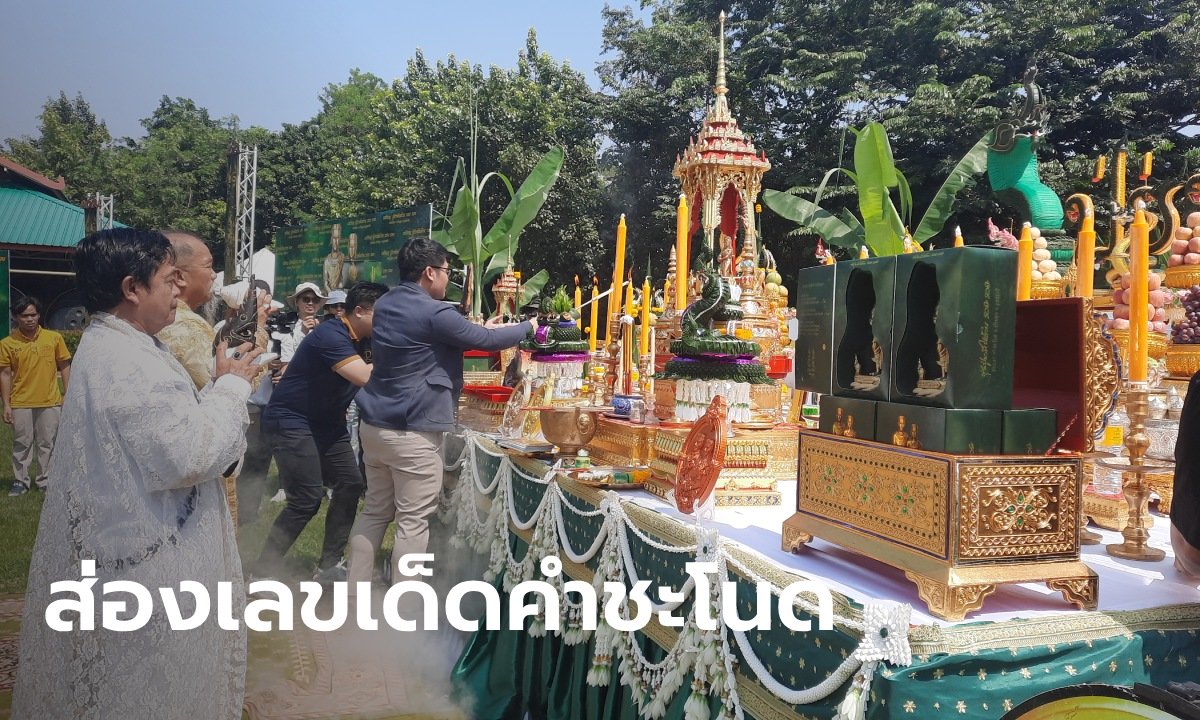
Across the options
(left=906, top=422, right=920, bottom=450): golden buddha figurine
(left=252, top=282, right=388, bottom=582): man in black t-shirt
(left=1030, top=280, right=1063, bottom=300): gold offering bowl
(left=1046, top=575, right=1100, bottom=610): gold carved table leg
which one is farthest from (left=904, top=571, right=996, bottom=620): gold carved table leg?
(left=252, top=282, right=388, bottom=582): man in black t-shirt

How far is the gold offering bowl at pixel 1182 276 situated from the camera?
2.55m

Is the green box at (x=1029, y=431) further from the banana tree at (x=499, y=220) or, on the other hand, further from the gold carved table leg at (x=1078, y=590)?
the banana tree at (x=499, y=220)

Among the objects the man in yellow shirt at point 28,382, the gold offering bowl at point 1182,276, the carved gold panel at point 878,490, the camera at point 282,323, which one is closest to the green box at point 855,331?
the carved gold panel at point 878,490

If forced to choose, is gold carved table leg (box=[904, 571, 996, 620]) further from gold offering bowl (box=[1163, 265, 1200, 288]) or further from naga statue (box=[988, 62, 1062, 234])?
naga statue (box=[988, 62, 1062, 234])

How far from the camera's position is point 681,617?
210 cm

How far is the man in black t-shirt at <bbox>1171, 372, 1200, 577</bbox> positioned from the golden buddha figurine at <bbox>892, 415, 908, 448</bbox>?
52cm

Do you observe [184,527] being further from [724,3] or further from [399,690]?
[724,3]

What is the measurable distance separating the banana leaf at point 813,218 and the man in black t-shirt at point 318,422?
558 cm

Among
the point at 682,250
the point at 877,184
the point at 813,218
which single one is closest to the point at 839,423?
the point at 682,250

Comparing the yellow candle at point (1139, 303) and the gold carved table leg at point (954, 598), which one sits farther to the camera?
the yellow candle at point (1139, 303)

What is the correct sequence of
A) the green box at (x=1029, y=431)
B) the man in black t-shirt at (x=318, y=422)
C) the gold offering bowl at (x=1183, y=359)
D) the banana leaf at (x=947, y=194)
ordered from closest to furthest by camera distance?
the green box at (x=1029, y=431) → the gold offering bowl at (x=1183, y=359) → the man in black t-shirt at (x=318, y=422) → the banana leaf at (x=947, y=194)

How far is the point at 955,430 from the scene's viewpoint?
149 cm

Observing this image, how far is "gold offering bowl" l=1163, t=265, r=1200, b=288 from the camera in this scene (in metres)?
2.55

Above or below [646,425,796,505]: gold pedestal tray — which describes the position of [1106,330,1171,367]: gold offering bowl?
above
